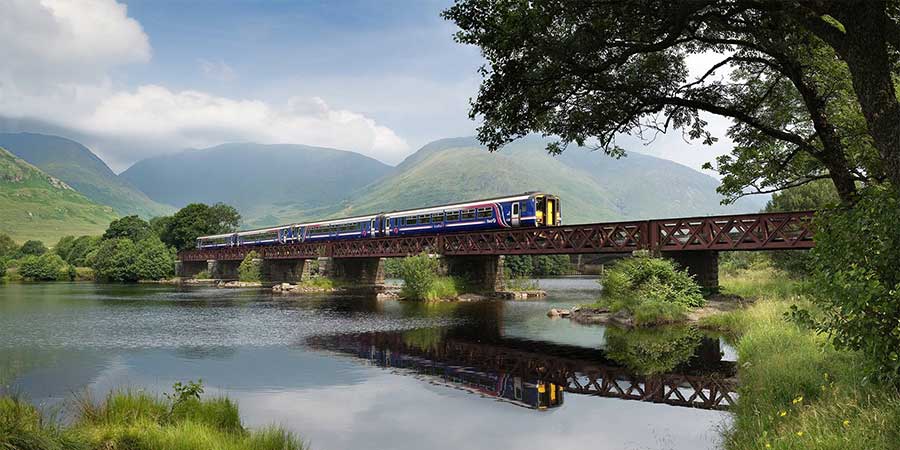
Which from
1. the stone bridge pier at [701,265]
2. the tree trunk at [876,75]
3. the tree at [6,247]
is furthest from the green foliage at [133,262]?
the tree trunk at [876,75]

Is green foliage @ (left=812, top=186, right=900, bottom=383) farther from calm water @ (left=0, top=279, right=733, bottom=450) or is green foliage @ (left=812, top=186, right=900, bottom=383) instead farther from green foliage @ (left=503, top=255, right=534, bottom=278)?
green foliage @ (left=503, top=255, right=534, bottom=278)

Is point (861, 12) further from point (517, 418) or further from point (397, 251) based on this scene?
point (397, 251)

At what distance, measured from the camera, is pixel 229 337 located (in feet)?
84.3

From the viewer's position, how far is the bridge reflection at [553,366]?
14703mm

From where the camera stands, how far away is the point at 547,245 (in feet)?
140

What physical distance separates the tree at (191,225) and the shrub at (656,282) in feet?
310

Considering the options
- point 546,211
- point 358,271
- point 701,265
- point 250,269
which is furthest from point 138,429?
point 250,269

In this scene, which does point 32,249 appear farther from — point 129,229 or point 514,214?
point 514,214

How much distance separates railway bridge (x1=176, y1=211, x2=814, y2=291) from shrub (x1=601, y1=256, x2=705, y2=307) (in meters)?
1.28

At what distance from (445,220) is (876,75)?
1680 inches

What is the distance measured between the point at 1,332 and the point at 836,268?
3228cm

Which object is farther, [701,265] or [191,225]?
[191,225]

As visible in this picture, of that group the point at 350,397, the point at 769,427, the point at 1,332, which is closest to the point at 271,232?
the point at 1,332

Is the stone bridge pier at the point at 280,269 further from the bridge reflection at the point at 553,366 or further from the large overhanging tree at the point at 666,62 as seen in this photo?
the large overhanging tree at the point at 666,62
